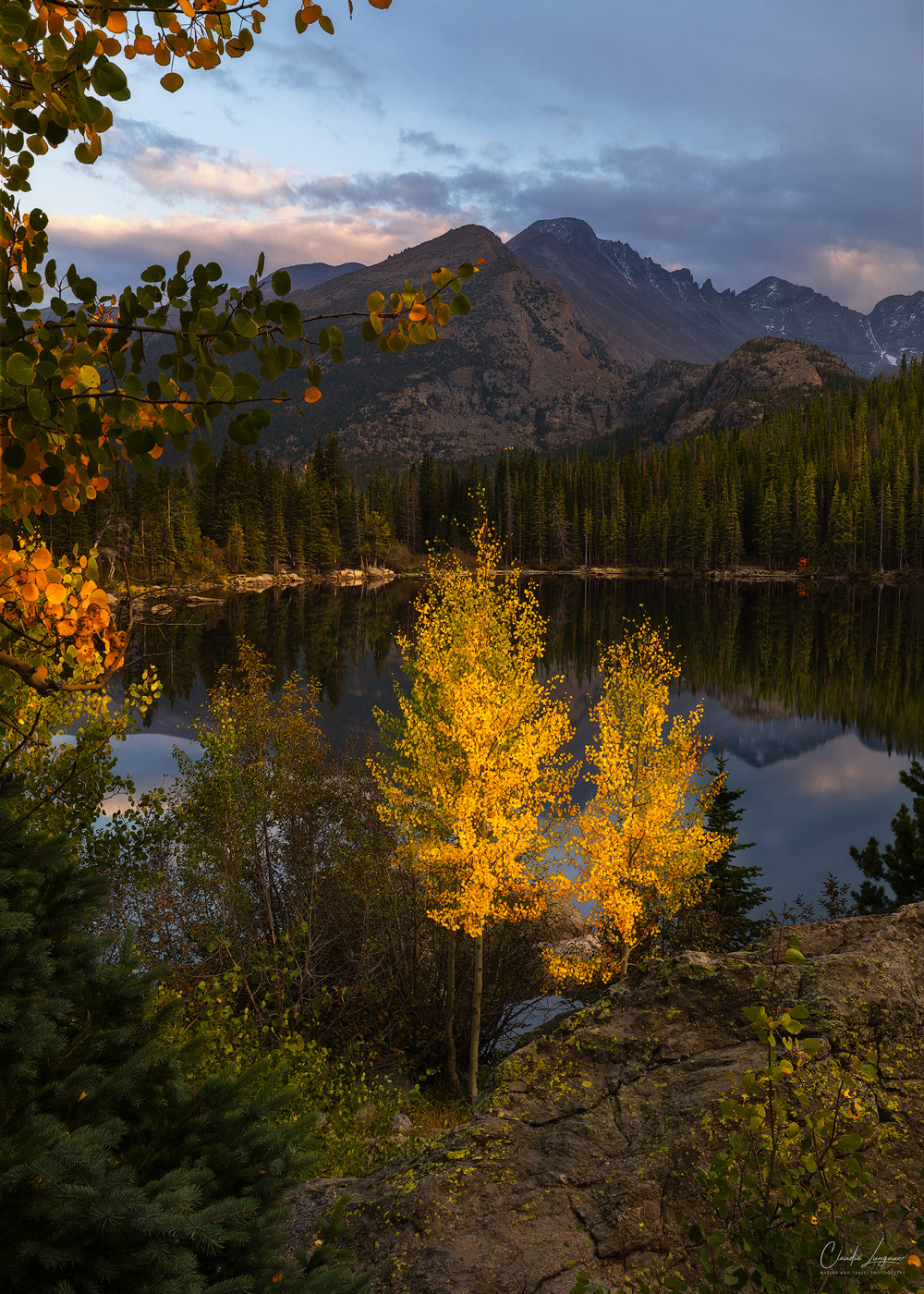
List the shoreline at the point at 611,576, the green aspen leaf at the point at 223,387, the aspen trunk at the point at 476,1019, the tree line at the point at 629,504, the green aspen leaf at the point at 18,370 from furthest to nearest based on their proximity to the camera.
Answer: the shoreline at the point at 611,576 → the tree line at the point at 629,504 → the aspen trunk at the point at 476,1019 → the green aspen leaf at the point at 223,387 → the green aspen leaf at the point at 18,370

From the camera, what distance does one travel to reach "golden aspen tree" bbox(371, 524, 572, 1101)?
14578mm

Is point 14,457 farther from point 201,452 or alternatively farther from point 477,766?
point 477,766

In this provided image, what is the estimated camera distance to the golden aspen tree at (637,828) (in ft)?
58.9

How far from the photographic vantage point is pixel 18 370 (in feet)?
6.22

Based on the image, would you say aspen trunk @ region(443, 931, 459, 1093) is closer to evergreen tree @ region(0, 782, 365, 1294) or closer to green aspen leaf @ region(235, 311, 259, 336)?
evergreen tree @ region(0, 782, 365, 1294)

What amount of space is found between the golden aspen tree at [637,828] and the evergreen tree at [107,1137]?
14573 mm

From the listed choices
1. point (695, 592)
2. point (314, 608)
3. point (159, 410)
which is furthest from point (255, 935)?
point (695, 592)

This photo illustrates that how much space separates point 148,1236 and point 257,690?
18875 mm

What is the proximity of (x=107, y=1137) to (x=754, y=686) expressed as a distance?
173ft

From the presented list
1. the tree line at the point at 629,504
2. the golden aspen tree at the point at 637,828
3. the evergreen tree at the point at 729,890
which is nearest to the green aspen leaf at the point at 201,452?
the golden aspen tree at the point at 637,828

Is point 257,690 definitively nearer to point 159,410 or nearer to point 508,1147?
point 508,1147

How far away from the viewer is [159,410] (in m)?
2.29

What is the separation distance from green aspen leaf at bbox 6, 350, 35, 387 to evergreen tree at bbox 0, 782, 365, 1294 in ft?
7.53
